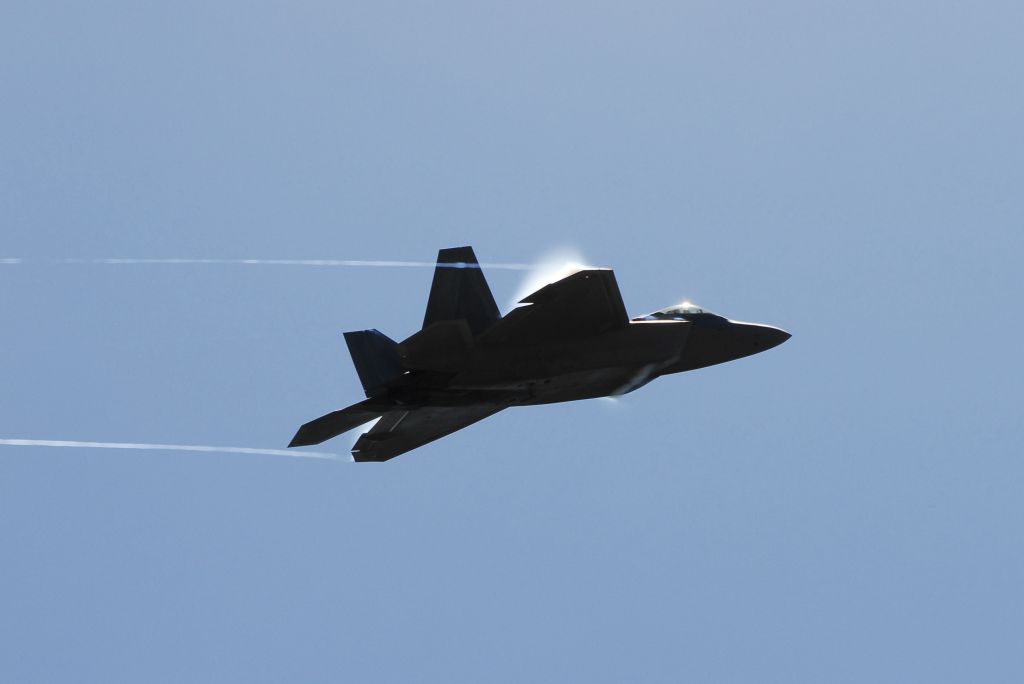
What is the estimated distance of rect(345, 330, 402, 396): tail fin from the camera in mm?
30266

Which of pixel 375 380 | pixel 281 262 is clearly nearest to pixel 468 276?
pixel 375 380

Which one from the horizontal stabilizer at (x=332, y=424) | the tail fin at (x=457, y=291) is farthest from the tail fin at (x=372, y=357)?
the tail fin at (x=457, y=291)

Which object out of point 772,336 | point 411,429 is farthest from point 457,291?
point 772,336

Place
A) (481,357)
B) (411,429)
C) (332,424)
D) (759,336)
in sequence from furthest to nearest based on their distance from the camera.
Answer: (759,336)
(411,429)
(481,357)
(332,424)

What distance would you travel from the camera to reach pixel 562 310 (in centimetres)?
3109

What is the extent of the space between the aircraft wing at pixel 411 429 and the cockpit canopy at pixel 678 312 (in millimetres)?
4982

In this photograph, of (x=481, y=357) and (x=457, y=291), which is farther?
(x=481, y=357)

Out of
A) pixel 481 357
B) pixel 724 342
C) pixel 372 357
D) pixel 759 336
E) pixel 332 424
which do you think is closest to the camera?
pixel 332 424

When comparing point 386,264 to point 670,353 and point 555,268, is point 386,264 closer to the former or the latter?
point 555,268

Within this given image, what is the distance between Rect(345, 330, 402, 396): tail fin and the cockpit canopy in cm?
698

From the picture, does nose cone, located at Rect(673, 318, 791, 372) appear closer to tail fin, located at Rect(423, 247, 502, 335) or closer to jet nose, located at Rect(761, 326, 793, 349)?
jet nose, located at Rect(761, 326, 793, 349)

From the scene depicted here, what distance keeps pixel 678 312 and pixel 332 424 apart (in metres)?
10.1

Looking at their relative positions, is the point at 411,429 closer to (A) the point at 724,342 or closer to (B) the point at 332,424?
(B) the point at 332,424

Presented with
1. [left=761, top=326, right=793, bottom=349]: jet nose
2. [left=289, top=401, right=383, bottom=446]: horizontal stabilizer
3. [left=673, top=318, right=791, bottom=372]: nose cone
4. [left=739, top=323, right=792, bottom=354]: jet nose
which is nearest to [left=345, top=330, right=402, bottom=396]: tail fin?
[left=289, top=401, right=383, bottom=446]: horizontal stabilizer
